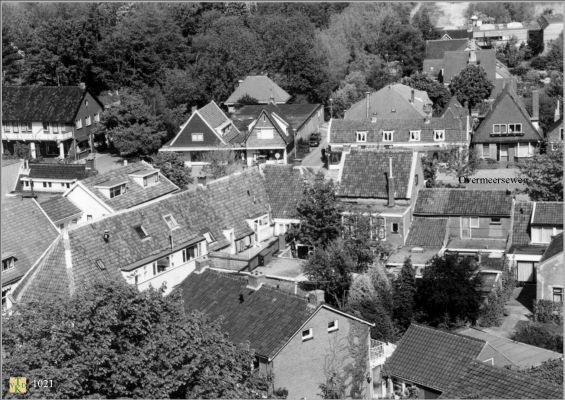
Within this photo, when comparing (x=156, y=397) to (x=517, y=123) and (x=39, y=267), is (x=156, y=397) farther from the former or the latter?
(x=517, y=123)

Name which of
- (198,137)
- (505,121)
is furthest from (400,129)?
(198,137)

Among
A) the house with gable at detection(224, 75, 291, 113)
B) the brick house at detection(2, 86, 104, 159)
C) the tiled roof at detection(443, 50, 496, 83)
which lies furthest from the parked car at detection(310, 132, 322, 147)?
the brick house at detection(2, 86, 104, 159)

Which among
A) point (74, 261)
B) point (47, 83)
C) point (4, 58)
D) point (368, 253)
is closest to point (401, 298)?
point (368, 253)

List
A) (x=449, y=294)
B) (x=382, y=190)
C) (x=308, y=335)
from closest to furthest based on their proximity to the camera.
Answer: (x=308, y=335) < (x=449, y=294) < (x=382, y=190)

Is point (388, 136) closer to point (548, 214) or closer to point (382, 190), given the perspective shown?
point (382, 190)

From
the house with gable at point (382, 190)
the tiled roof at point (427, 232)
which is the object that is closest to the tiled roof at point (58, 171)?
the house with gable at point (382, 190)
